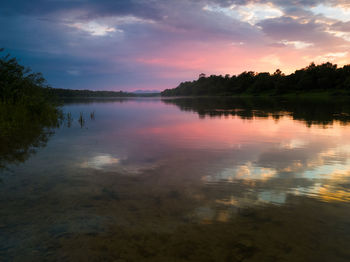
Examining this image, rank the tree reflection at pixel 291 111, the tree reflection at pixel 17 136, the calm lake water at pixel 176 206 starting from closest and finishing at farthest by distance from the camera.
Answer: the calm lake water at pixel 176 206
the tree reflection at pixel 17 136
the tree reflection at pixel 291 111

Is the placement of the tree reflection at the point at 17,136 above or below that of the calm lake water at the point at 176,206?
above

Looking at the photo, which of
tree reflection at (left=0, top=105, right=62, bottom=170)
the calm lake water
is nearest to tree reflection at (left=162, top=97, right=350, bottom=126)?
the calm lake water

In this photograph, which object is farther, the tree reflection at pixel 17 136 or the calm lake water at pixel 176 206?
the tree reflection at pixel 17 136

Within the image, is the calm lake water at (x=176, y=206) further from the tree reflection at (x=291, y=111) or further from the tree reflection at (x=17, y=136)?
the tree reflection at (x=291, y=111)

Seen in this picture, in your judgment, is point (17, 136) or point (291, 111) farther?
point (291, 111)

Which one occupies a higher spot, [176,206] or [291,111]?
[291,111]

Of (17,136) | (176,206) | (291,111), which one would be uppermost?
(291,111)

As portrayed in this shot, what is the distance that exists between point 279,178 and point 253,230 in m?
3.42

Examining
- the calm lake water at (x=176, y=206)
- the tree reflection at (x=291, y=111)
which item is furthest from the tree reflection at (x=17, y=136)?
the tree reflection at (x=291, y=111)

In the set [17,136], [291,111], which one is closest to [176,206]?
[17,136]

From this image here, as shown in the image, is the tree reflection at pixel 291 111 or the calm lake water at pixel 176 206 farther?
the tree reflection at pixel 291 111

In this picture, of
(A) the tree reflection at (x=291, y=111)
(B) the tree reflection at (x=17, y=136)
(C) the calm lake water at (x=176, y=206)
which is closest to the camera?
(C) the calm lake water at (x=176, y=206)

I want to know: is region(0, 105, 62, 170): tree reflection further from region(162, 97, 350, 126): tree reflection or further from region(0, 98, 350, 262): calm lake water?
region(162, 97, 350, 126): tree reflection

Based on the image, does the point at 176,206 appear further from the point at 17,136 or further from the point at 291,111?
the point at 291,111
